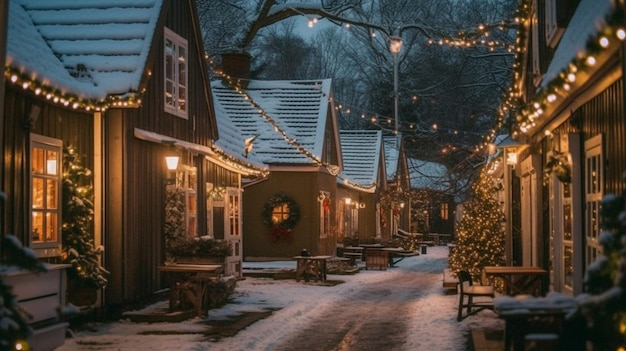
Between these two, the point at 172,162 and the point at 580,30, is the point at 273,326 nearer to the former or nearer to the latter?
the point at 172,162

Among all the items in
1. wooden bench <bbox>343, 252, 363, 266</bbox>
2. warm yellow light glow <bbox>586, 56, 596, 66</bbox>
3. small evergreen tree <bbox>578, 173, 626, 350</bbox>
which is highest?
warm yellow light glow <bbox>586, 56, 596, 66</bbox>

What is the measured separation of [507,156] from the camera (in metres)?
18.5

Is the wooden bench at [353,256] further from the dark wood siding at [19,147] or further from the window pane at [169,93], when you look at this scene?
the dark wood siding at [19,147]

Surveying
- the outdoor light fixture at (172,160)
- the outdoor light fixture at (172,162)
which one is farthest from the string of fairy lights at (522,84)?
the outdoor light fixture at (172,162)

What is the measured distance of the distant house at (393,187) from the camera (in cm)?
4528

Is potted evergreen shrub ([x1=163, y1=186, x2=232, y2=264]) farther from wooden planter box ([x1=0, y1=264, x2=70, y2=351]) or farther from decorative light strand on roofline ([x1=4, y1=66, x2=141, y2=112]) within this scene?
wooden planter box ([x1=0, y1=264, x2=70, y2=351])

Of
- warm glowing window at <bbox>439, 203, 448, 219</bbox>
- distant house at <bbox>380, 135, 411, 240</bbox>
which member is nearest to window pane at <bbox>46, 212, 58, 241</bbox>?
distant house at <bbox>380, 135, 411, 240</bbox>

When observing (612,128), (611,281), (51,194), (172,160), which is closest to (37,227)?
(51,194)

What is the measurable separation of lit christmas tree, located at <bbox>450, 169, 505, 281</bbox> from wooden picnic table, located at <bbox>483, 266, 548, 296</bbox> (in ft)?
17.9

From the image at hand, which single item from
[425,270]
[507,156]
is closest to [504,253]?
[507,156]

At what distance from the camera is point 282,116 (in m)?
33.1

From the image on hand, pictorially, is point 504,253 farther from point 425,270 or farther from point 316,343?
point 425,270

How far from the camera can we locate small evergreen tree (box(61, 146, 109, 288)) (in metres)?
13.6

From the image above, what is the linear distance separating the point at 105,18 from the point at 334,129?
20354 millimetres
